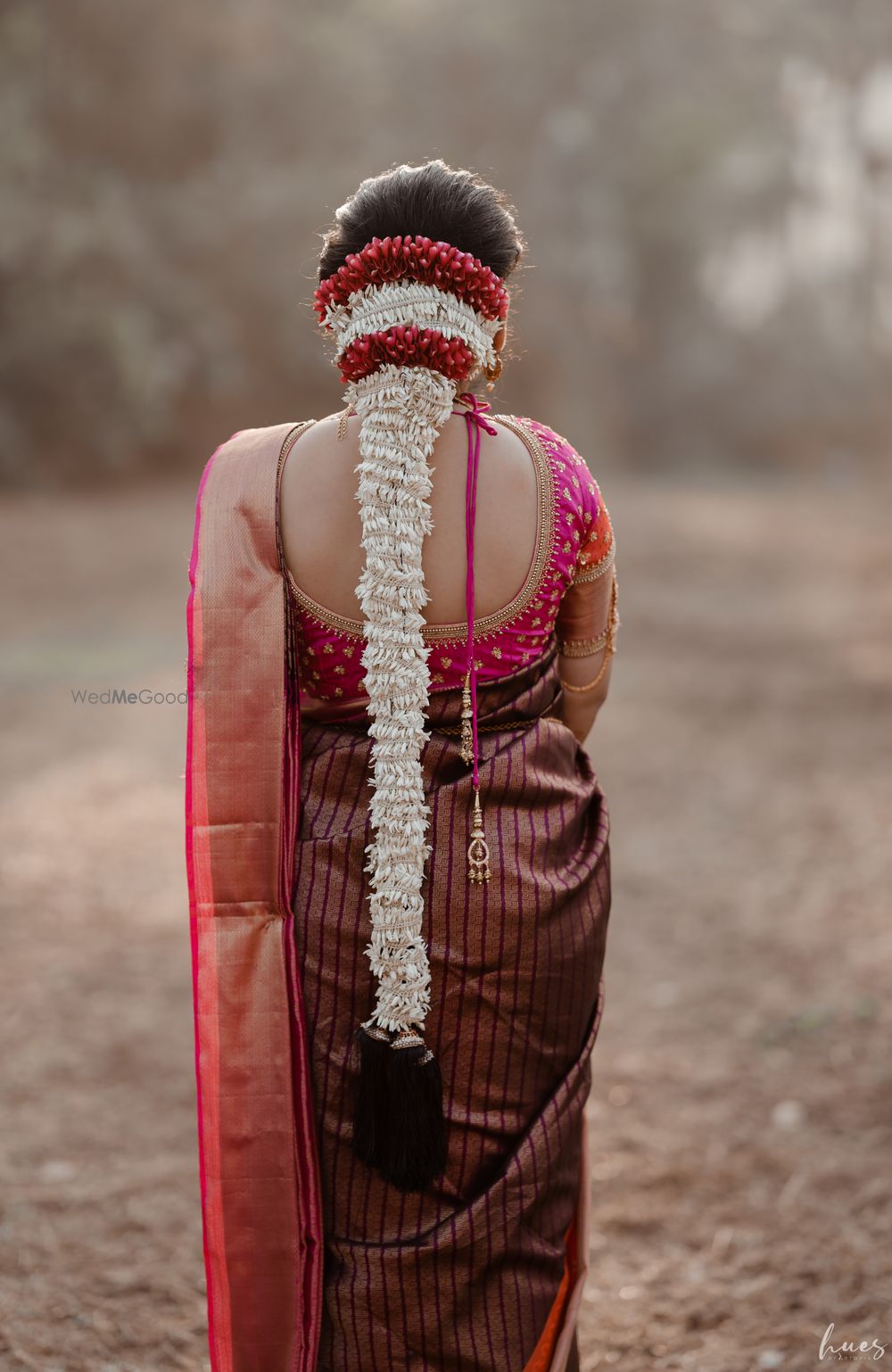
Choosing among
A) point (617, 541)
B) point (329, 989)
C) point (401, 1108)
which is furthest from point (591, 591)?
point (617, 541)

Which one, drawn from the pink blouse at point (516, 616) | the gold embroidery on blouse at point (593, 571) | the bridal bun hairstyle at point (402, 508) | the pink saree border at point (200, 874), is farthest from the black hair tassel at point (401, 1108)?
the gold embroidery on blouse at point (593, 571)

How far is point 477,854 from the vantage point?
1.78 metres

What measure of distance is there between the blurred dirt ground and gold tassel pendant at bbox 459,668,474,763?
4.85 ft

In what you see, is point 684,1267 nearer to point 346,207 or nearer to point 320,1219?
point 320,1219

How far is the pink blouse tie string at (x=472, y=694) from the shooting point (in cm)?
177

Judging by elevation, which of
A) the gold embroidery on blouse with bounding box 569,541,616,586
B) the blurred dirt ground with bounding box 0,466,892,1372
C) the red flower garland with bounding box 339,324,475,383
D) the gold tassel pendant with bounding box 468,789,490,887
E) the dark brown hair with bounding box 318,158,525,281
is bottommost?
the blurred dirt ground with bounding box 0,466,892,1372

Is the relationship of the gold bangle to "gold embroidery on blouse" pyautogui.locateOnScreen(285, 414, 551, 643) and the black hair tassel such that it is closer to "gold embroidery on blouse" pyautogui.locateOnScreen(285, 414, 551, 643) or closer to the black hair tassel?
"gold embroidery on blouse" pyautogui.locateOnScreen(285, 414, 551, 643)

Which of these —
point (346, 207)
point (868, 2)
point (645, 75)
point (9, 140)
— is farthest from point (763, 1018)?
point (868, 2)

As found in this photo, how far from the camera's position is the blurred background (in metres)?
2.89

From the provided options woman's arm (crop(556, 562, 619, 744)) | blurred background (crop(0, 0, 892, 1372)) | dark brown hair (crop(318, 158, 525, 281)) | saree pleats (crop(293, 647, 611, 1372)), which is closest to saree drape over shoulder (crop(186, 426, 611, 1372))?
saree pleats (crop(293, 647, 611, 1372))

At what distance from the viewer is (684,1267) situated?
8.95 feet

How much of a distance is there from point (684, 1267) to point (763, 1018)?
3.88 feet

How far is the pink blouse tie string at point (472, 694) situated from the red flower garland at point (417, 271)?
7.2 inches

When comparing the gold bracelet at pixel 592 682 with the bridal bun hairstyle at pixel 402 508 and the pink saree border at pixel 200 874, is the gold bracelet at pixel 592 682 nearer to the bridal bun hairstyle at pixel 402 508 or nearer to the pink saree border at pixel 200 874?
the bridal bun hairstyle at pixel 402 508
